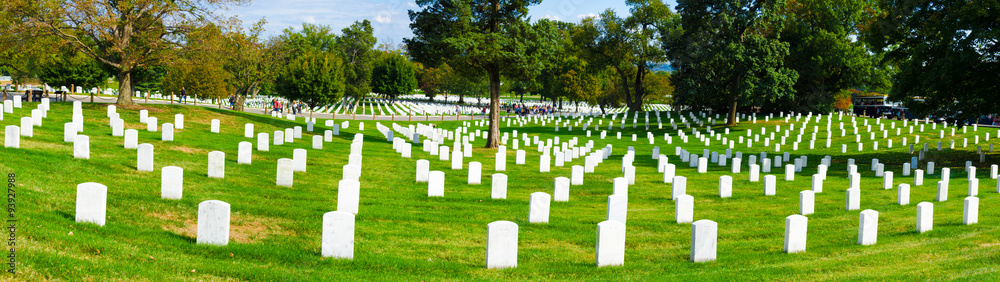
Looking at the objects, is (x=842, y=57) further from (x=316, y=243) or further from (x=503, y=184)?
(x=316, y=243)

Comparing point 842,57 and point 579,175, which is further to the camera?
point 842,57

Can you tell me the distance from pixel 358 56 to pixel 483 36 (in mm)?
69600

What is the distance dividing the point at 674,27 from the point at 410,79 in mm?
49681

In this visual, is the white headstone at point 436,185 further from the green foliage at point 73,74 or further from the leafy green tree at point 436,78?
the leafy green tree at point 436,78

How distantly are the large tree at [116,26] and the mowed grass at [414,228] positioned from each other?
6863 mm

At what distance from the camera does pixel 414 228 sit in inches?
435

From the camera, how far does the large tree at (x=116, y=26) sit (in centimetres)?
2564

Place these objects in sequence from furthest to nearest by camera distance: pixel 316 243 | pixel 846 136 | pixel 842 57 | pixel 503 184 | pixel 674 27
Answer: pixel 674 27, pixel 842 57, pixel 846 136, pixel 503 184, pixel 316 243

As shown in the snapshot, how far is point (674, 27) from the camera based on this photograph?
190 ft

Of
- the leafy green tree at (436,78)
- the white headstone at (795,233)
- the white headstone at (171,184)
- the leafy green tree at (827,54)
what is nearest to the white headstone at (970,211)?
the white headstone at (795,233)

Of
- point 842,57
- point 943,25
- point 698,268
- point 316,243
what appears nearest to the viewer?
point 698,268

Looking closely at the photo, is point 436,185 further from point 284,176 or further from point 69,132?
point 69,132

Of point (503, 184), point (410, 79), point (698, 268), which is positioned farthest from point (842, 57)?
point (410, 79)

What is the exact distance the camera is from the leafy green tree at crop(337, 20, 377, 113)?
83.2 meters
